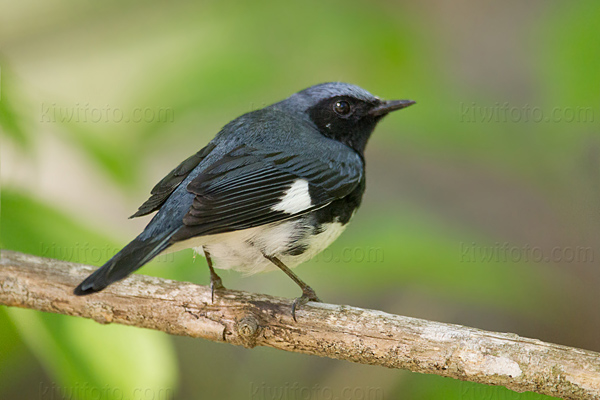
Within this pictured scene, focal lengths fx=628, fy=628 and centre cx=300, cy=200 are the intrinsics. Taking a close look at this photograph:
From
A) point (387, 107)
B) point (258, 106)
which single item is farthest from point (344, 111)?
point (258, 106)

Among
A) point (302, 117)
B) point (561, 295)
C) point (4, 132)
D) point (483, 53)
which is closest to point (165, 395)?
point (4, 132)

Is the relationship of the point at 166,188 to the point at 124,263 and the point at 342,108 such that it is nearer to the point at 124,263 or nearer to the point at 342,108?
the point at 124,263

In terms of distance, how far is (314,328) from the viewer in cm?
265

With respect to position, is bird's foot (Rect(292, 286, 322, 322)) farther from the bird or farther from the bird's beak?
the bird's beak

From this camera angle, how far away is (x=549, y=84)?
323 centimetres

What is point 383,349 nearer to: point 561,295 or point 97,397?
point 97,397

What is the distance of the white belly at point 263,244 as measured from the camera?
2900 mm

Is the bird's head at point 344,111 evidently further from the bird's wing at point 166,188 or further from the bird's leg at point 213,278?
the bird's leg at point 213,278

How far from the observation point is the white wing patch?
2781 mm

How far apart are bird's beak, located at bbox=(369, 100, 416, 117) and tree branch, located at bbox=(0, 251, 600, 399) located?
1.30 metres

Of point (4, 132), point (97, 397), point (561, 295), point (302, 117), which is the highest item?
point (4, 132)

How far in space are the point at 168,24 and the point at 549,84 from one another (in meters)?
2.46

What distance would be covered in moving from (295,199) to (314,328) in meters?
0.59

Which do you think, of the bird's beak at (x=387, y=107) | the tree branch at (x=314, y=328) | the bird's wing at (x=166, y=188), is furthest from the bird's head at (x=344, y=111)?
the tree branch at (x=314, y=328)
